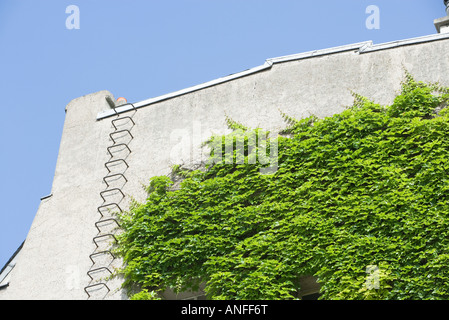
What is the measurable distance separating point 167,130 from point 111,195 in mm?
1406

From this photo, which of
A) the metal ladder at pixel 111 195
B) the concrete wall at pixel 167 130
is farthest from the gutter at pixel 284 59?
the metal ladder at pixel 111 195

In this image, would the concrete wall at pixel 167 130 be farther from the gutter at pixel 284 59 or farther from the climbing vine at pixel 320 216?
the climbing vine at pixel 320 216

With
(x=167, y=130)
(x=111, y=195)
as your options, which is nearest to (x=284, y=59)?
(x=167, y=130)

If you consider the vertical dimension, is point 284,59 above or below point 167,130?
above

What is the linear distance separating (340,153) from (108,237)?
3768 mm

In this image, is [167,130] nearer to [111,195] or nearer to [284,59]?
[111,195]

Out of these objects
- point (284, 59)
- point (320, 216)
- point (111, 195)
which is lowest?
point (320, 216)

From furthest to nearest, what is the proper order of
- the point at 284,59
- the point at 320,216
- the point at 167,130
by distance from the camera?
the point at 167,130, the point at 284,59, the point at 320,216

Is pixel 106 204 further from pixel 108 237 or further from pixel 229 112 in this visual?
pixel 229 112

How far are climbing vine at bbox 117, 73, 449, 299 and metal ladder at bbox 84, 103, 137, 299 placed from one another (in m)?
0.30

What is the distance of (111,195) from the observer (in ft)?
36.1

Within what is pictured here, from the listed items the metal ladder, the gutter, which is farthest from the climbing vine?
the gutter

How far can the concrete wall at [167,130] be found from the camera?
10.1m

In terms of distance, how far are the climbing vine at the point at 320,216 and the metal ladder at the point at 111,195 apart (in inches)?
11.9
